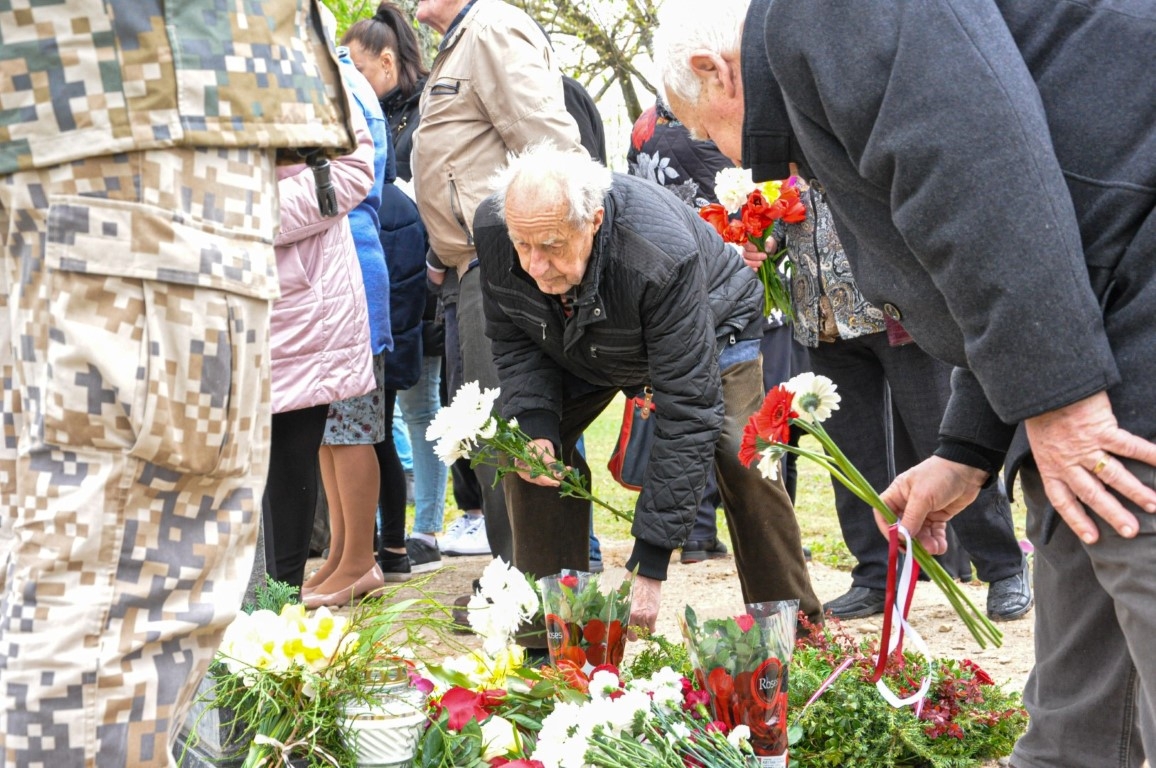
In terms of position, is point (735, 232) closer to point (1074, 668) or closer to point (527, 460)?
point (527, 460)

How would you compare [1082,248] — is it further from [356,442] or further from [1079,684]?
[356,442]

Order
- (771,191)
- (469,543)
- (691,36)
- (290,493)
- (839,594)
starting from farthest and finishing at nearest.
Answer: (469,543)
(839,594)
(771,191)
(290,493)
(691,36)

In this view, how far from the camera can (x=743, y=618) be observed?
255 centimetres

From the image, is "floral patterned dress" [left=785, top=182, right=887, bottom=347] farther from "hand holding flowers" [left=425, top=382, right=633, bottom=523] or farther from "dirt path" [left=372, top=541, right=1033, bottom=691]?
"hand holding flowers" [left=425, top=382, right=633, bottom=523]

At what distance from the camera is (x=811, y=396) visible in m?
2.78

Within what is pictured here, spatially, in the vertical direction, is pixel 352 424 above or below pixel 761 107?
below

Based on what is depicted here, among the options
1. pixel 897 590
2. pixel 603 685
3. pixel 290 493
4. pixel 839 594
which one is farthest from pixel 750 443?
pixel 839 594

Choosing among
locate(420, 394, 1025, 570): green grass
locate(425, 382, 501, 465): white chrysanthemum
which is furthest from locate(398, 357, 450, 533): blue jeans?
locate(425, 382, 501, 465): white chrysanthemum

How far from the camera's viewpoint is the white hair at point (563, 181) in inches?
135

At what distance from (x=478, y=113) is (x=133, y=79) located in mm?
2908

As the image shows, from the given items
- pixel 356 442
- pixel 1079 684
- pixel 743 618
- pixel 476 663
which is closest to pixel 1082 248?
pixel 1079 684

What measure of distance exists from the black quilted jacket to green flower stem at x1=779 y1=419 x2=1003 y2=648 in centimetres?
77

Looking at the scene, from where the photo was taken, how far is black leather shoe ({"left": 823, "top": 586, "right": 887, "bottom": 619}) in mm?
4695

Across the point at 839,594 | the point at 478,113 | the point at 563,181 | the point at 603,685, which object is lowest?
the point at 839,594
